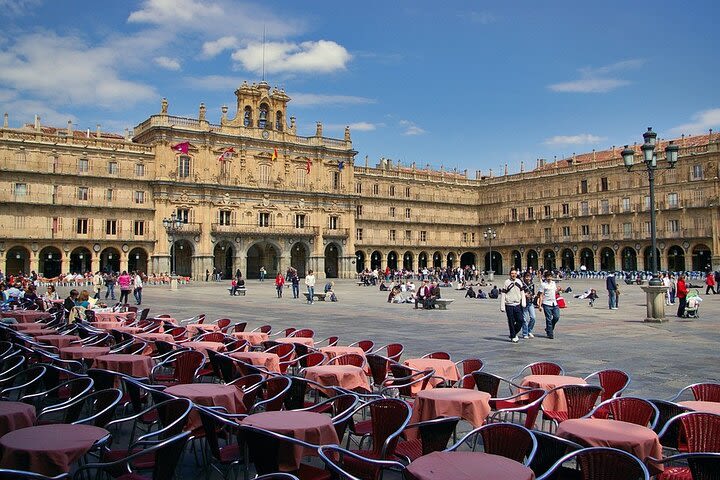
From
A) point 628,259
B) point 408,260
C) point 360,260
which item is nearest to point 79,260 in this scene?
point 360,260

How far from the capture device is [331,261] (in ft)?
199

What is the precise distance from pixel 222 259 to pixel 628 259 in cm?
3701

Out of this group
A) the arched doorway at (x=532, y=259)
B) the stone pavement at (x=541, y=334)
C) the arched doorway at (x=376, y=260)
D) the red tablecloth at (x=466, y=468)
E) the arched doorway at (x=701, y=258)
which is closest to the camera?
the red tablecloth at (x=466, y=468)

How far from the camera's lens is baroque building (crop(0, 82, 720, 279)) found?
46.4 m

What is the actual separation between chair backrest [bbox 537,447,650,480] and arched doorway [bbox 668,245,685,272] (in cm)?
5633

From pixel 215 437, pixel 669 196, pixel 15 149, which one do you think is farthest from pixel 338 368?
pixel 669 196

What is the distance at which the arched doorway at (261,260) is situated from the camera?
2250 inches

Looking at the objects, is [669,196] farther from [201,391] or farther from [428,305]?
[201,391]

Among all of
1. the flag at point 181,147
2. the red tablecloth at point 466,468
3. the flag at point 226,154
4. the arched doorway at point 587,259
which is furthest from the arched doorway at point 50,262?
the red tablecloth at point 466,468

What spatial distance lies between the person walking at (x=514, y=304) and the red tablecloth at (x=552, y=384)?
632 centimetres

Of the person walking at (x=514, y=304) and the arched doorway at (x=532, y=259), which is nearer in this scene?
the person walking at (x=514, y=304)

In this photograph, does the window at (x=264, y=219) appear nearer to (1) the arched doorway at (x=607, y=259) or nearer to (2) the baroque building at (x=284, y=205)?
(2) the baroque building at (x=284, y=205)

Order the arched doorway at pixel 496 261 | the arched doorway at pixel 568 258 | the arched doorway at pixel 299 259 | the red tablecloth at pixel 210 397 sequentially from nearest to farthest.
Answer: the red tablecloth at pixel 210 397
the arched doorway at pixel 299 259
the arched doorway at pixel 568 258
the arched doorway at pixel 496 261

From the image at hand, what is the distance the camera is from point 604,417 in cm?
542
